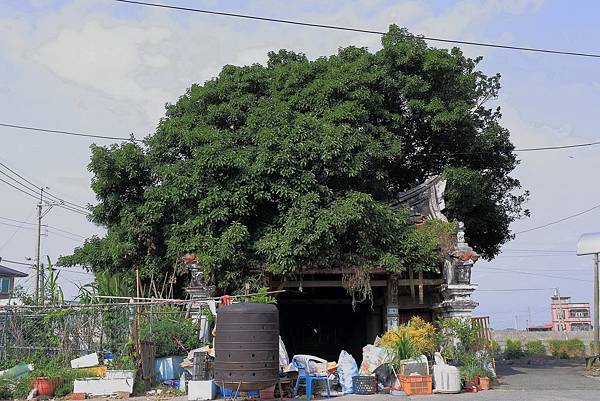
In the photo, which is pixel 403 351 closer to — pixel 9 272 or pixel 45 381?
pixel 45 381

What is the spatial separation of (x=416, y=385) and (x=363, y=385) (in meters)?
1.03

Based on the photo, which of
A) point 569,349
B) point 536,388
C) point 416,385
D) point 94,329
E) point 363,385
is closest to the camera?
point 416,385

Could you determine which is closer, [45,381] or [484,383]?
[45,381]

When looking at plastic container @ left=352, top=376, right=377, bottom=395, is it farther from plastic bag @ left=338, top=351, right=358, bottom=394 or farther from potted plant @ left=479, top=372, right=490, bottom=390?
potted plant @ left=479, top=372, right=490, bottom=390

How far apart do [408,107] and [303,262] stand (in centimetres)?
609

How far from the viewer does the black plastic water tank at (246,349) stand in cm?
968

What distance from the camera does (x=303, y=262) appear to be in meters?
14.2

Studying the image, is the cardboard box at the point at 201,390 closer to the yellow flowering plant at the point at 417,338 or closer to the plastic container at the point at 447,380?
the yellow flowering plant at the point at 417,338

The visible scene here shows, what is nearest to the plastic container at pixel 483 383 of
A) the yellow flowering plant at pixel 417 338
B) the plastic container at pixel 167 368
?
the yellow flowering plant at pixel 417 338

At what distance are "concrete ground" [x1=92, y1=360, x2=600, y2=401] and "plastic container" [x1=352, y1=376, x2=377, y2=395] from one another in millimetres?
223

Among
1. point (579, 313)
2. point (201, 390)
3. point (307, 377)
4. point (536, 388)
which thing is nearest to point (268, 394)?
point (307, 377)

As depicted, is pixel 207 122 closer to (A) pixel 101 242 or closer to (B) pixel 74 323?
(A) pixel 101 242

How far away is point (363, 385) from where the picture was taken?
1279 centimetres

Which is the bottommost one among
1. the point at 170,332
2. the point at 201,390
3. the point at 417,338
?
the point at 201,390
